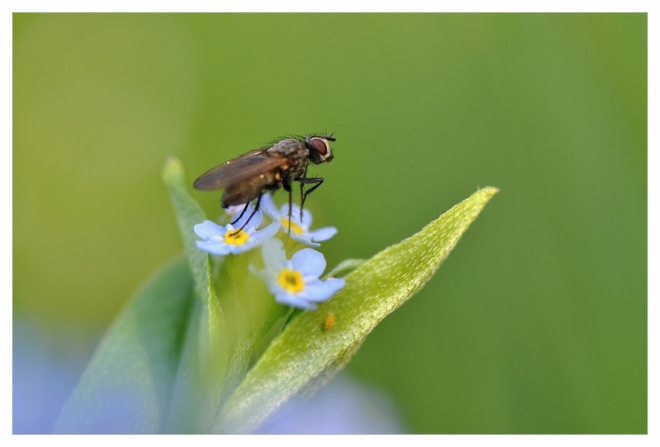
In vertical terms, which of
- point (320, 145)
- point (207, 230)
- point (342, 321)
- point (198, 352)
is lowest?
point (198, 352)

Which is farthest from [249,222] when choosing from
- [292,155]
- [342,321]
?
[342,321]

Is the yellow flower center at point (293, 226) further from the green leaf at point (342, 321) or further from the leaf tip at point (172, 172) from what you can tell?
the green leaf at point (342, 321)

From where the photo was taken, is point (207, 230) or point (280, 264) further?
point (207, 230)

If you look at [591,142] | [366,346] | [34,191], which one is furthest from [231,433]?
[34,191]

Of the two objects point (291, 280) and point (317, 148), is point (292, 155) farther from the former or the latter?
point (291, 280)

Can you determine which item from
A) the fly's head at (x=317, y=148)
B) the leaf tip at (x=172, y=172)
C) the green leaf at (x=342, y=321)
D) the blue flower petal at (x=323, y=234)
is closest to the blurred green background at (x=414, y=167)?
the fly's head at (x=317, y=148)

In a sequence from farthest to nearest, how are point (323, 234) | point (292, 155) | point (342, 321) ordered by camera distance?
point (292, 155), point (323, 234), point (342, 321)

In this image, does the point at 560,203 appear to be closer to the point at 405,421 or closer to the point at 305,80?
the point at 405,421
